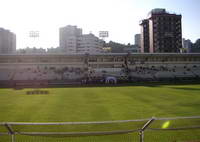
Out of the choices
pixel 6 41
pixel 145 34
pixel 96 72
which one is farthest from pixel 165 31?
pixel 6 41

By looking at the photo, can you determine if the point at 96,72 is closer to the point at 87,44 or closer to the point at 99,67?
the point at 99,67

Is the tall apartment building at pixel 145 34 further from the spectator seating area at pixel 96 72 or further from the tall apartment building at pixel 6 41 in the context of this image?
the tall apartment building at pixel 6 41

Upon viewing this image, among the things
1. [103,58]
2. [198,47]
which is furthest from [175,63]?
[198,47]

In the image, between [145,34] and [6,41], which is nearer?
[145,34]

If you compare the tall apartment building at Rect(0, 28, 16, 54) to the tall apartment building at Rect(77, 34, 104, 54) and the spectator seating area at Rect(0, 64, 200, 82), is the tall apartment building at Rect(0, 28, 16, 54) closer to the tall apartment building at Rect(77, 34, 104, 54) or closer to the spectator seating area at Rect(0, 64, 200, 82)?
the tall apartment building at Rect(77, 34, 104, 54)

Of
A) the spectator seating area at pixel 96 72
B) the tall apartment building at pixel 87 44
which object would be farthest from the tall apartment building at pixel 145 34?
the spectator seating area at pixel 96 72

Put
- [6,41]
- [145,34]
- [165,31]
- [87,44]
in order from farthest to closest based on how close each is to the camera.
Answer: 1. [6,41]
2. [87,44]
3. [145,34]
4. [165,31]

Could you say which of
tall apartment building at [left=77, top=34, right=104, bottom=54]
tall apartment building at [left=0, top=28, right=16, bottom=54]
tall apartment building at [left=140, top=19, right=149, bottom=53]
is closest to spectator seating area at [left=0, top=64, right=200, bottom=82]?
tall apartment building at [left=140, top=19, right=149, bottom=53]

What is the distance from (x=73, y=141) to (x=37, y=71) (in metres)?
55.4

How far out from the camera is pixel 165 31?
11000cm

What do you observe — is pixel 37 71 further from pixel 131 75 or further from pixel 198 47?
pixel 198 47

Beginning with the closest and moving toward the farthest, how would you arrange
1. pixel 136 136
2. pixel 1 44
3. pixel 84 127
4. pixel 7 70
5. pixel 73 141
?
pixel 73 141
pixel 136 136
pixel 84 127
pixel 7 70
pixel 1 44

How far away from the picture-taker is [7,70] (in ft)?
204

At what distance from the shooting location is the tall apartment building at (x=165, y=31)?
358 ft
